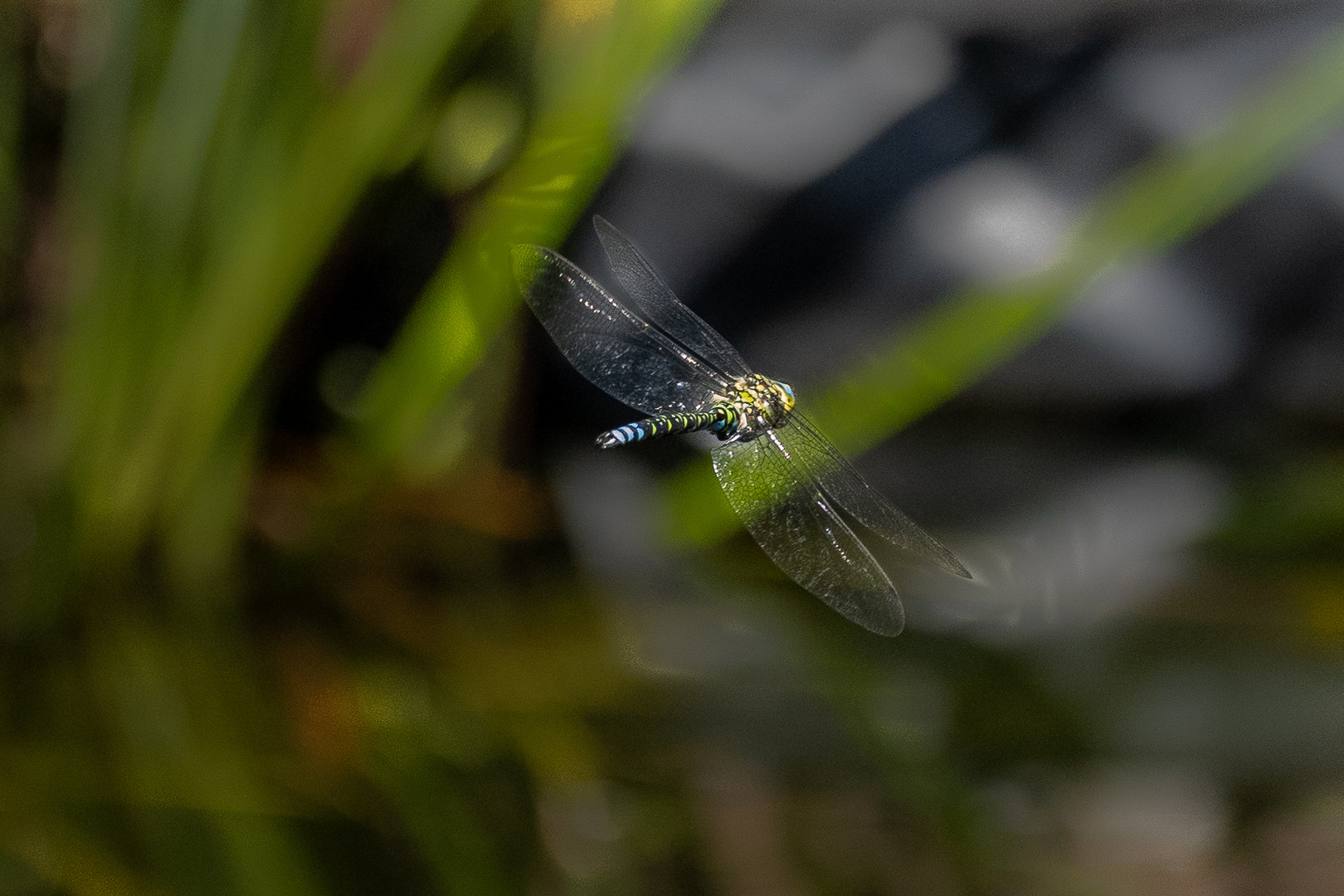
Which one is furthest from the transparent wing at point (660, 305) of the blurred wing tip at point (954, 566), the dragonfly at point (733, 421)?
the blurred wing tip at point (954, 566)

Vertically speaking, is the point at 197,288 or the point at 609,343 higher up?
the point at 609,343

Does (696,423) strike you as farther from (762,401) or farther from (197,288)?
(197,288)

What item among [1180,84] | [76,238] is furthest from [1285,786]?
[76,238]

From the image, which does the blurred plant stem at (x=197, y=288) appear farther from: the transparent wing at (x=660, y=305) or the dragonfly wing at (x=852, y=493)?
the dragonfly wing at (x=852, y=493)

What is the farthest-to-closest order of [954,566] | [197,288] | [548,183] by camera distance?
[197,288] → [548,183] → [954,566]

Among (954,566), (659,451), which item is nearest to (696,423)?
(954,566)

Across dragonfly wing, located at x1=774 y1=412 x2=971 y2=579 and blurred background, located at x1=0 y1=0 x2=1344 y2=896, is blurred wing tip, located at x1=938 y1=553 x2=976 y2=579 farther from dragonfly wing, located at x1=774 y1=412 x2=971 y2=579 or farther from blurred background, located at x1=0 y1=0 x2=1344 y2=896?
blurred background, located at x1=0 y1=0 x2=1344 y2=896
